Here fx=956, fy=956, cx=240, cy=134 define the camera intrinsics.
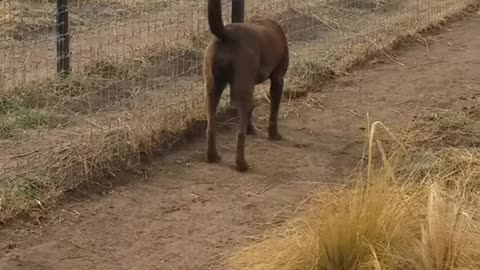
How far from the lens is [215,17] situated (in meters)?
6.42

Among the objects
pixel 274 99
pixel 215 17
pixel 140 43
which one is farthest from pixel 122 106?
pixel 140 43

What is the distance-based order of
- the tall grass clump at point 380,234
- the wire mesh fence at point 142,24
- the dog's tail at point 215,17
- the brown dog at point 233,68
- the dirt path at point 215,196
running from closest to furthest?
the tall grass clump at point 380,234 < the dirt path at point 215,196 < the dog's tail at point 215,17 < the brown dog at point 233,68 < the wire mesh fence at point 142,24

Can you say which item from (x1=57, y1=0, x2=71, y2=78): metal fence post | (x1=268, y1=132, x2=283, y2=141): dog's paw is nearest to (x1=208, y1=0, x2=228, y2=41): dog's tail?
(x1=268, y1=132, x2=283, y2=141): dog's paw

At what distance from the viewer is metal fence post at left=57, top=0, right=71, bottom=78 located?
831 cm

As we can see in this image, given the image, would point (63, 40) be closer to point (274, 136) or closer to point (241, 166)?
point (274, 136)

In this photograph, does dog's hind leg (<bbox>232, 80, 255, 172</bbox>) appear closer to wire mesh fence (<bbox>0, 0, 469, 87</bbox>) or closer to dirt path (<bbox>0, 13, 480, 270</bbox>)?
dirt path (<bbox>0, 13, 480, 270</bbox>)

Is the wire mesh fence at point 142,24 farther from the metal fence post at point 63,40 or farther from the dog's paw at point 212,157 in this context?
the dog's paw at point 212,157

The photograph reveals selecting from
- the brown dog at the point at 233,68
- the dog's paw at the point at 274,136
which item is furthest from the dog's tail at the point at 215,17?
the dog's paw at the point at 274,136

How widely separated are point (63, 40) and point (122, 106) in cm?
101

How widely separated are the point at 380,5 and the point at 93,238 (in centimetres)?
813

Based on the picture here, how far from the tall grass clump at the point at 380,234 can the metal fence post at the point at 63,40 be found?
4133mm

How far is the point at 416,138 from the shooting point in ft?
24.3

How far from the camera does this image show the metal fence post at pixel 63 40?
8.31m

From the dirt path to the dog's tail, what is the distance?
Result: 96cm
